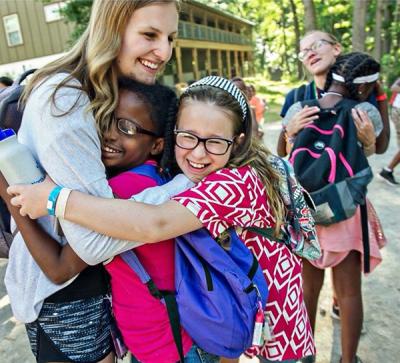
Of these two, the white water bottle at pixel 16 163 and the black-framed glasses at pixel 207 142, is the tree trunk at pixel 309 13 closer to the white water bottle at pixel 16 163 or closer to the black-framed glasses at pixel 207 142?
the black-framed glasses at pixel 207 142

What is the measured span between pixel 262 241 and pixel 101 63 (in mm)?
985

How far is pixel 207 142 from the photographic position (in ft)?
5.07

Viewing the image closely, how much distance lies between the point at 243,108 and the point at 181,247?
643mm

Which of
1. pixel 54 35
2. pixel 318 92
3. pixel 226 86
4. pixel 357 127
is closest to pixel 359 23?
pixel 318 92

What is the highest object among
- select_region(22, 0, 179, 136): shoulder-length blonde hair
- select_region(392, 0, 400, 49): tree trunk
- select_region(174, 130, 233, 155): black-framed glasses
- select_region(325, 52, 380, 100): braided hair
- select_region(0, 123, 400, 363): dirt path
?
select_region(22, 0, 179, 136): shoulder-length blonde hair

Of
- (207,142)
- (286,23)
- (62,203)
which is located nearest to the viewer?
(62,203)

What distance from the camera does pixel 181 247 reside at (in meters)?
1.45

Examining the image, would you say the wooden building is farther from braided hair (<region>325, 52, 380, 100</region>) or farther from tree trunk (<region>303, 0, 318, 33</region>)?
braided hair (<region>325, 52, 380, 100</region>)

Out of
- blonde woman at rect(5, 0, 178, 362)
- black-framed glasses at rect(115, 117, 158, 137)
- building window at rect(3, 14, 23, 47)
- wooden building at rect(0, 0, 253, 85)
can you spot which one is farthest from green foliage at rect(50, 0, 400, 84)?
black-framed glasses at rect(115, 117, 158, 137)

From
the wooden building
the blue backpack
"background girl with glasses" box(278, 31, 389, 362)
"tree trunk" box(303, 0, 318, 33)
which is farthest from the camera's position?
the wooden building

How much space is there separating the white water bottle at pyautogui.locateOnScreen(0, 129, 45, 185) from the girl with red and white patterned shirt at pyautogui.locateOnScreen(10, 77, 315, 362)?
4 centimetres

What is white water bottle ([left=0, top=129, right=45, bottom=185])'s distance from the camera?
50.2 inches

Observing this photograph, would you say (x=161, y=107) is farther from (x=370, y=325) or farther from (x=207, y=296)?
(x=370, y=325)

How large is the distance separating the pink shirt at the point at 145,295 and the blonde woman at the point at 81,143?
0.09 m
